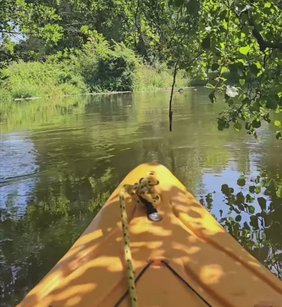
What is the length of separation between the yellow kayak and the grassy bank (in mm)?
33825

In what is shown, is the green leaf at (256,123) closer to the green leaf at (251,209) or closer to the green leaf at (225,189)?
the green leaf at (251,209)

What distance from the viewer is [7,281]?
5086 mm

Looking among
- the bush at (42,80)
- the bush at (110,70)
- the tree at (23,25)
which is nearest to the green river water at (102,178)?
the tree at (23,25)

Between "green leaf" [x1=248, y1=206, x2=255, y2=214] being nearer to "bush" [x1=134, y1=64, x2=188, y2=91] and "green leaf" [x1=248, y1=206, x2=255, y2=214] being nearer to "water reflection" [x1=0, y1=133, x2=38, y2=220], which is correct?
"water reflection" [x1=0, y1=133, x2=38, y2=220]

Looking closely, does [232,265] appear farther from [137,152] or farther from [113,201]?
[137,152]

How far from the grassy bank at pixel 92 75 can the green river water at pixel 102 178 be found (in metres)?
20.3

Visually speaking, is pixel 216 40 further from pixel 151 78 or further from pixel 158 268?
pixel 151 78

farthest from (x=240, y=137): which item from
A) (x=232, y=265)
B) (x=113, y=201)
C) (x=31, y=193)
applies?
(x=232, y=265)

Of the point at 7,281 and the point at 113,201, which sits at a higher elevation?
the point at 113,201

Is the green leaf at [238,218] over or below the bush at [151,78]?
below

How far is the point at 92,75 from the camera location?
41.3m

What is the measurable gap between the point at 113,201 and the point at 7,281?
1.58 meters

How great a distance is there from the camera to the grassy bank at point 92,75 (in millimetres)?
37750

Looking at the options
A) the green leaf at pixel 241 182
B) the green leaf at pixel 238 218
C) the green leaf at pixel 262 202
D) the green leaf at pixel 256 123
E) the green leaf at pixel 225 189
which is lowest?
the green leaf at pixel 238 218
